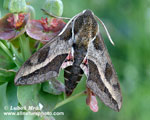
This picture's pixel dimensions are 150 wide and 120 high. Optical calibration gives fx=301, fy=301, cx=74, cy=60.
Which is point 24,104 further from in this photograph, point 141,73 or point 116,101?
point 141,73

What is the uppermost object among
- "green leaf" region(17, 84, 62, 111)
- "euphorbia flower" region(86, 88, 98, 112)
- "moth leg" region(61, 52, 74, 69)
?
"moth leg" region(61, 52, 74, 69)

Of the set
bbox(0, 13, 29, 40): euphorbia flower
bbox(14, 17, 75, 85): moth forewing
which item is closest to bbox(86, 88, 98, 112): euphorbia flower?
bbox(14, 17, 75, 85): moth forewing

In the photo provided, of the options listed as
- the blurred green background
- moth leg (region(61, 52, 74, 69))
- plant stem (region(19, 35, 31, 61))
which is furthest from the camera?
the blurred green background

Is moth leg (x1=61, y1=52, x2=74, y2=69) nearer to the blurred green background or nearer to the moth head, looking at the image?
the moth head

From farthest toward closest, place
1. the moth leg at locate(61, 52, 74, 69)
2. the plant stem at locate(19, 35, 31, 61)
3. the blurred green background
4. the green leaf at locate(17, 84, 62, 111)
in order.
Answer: the blurred green background < the moth leg at locate(61, 52, 74, 69) < the plant stem at locate(19, 35, 31, 61) < the green leaf at locate(17, 84, 62, 111)

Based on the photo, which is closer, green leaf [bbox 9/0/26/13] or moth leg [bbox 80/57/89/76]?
green leaf [bbox 9/0/26/13]
